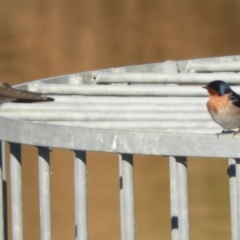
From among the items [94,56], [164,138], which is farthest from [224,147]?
[94,56]

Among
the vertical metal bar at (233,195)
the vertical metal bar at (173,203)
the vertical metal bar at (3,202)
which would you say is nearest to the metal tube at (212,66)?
the vertical metal bar at (173,203)

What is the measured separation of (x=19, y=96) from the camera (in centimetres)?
351

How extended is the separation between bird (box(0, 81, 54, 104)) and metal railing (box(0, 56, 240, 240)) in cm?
4

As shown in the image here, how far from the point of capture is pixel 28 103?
3.25 metres

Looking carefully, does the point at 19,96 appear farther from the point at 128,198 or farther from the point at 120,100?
the point at 128,198

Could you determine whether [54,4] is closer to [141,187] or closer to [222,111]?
[141,187]

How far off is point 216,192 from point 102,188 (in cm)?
89

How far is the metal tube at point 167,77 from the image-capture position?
3414 mm

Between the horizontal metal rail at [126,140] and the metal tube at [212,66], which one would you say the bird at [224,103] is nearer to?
the metal tube at [212,66]

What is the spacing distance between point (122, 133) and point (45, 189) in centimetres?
31

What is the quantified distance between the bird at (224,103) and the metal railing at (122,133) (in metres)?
0.04

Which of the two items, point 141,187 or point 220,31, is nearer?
point 141,187

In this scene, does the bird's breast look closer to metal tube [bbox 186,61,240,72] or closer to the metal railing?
the metal railing

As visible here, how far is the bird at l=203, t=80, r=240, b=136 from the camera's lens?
326 centimetres
